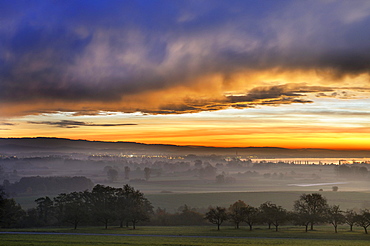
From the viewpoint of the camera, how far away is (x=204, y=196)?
616ft

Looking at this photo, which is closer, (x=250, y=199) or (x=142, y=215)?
(x=142, y=215)

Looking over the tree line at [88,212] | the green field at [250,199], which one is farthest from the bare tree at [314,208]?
the green field at [250,199]

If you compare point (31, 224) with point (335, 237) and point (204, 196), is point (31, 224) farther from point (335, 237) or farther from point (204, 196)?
point (204, 196)

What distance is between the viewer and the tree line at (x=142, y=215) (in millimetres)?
83062

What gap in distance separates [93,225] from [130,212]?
1096 centimetres

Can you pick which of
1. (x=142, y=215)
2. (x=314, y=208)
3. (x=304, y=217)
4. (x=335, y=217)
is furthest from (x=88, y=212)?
(x=335, y=217)

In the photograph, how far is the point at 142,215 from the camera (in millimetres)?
90000

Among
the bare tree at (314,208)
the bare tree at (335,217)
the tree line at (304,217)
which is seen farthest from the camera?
the bare tree at (314,208)

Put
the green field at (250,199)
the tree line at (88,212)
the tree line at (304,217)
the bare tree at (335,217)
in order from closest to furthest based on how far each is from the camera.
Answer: the tree line at (304,217) < the bare tree at (335,217) < the tree line at (88,212) < the green field at (250,199)

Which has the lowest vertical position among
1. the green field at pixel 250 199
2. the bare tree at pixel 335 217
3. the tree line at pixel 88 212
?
the green field at pixel 250 199

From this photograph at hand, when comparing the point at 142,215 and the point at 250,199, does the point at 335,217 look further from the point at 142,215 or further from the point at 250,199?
the point at 250,199

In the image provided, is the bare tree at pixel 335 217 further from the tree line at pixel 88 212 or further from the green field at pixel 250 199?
the green field at pixel 250 199

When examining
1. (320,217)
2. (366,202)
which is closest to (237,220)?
(320,217)

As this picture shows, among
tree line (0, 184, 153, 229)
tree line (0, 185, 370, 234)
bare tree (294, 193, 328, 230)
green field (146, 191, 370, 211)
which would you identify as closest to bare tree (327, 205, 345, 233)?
tree line (0, 185, 370, 234)
